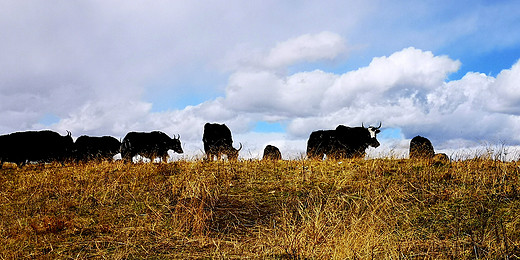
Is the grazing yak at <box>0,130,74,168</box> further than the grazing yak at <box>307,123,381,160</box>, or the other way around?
the grazing yak at <box>307,123,381,160</box>

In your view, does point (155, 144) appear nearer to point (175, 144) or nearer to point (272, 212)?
point (175, 144)

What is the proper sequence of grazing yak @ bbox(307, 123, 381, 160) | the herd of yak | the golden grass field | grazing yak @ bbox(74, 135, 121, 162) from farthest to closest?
grazing yak @ bbox(74, 135, 121, 162), grazing yak @ bbox(307, 123, 381, 160), the herd of yak, the golden grass field

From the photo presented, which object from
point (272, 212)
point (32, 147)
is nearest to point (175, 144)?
point (32, 147)

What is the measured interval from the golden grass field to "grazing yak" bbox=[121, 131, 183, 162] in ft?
33.9

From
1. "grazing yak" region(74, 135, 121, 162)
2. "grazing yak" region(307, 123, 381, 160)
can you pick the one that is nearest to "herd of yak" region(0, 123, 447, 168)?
"grazing yak" region(307, 123, 381, 160)

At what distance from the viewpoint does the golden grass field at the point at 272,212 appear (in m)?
6.57

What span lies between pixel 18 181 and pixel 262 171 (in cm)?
824

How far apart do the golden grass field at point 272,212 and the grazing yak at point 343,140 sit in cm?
1079

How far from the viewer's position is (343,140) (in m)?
23.7

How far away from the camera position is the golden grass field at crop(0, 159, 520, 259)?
6.57 meters

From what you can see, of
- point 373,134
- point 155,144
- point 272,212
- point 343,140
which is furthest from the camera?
point 373,134

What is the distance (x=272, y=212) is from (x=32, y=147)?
18638 mm

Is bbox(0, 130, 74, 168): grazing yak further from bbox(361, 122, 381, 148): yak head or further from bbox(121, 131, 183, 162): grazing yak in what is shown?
bbox(361, 122, 381, 148): yak head

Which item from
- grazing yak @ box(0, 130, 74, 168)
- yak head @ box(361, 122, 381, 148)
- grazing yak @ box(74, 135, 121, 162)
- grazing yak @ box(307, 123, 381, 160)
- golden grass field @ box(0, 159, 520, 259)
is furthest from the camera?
grazing yak @ box(74, 135, 121, 162)
